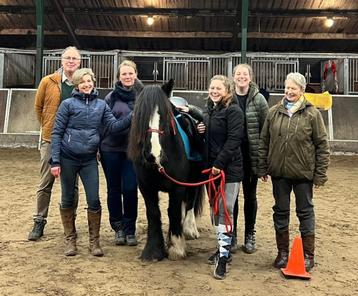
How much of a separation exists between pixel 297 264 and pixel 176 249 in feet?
2.99

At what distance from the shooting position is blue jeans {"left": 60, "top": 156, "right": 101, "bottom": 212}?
322cm

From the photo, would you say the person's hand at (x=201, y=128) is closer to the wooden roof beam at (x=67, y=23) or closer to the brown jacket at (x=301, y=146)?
the brown jacket at (x=301, y=146)

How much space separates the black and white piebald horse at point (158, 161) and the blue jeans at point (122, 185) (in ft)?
1.22

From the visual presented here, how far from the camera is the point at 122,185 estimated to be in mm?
3580

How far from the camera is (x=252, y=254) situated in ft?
11.3

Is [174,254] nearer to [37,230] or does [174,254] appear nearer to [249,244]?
[249,244]

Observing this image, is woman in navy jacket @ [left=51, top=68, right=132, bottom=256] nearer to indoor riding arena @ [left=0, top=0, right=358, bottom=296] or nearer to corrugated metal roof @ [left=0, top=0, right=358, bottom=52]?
indoor riding arena @ [left=0, top=0, right=358, bottom=296]

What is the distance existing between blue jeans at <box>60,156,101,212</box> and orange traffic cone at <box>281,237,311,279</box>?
152 centimetres

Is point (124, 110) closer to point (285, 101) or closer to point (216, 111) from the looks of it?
point (216, 111)

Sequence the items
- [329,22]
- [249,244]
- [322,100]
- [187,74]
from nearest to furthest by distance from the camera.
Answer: [249,244] → [322,100] → [187,74] → [329,22]

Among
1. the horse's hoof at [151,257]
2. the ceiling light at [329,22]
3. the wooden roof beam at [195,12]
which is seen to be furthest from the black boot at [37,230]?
the ceiling light at [329,22]

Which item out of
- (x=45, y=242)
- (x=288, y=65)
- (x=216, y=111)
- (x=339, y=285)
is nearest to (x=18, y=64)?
(x=288, y=65)

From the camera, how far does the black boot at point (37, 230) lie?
12.1 ft

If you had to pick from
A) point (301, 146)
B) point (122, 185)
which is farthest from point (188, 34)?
point (301, 146)
